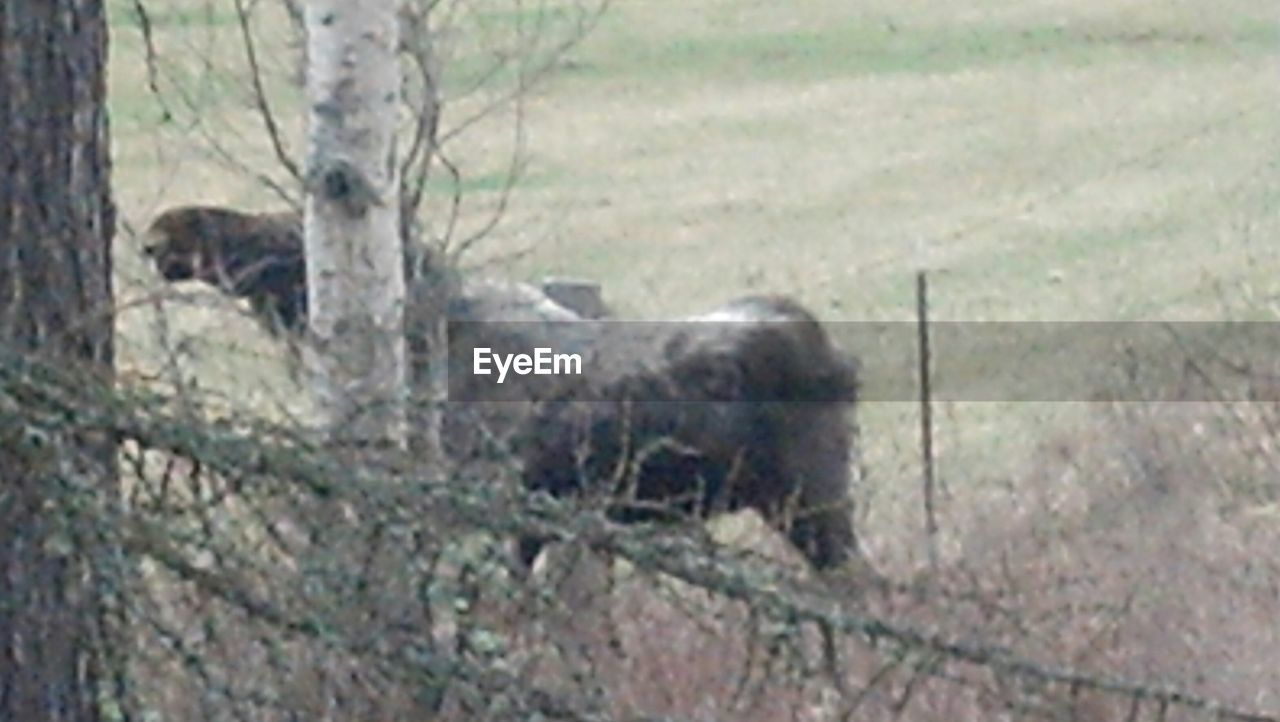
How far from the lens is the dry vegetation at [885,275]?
4668 millimetres

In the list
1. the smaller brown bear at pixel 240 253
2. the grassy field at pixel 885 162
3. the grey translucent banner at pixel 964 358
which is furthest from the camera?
the grassy field at pixel 885 162

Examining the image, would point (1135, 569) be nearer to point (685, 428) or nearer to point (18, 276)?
point (685, 428)

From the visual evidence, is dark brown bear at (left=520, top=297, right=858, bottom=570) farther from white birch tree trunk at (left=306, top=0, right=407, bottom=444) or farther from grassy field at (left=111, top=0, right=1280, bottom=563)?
white birch tree trunk at (left=306, top=0, right=407, bottom=444)

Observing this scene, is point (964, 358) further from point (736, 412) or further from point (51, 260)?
point (51, 260)

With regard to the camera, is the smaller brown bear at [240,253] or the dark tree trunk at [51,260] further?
the smaller brown bear at [240,253]

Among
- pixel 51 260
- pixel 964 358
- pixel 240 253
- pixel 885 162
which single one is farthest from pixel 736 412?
pixel 885 162

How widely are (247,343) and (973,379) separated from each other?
6.26m

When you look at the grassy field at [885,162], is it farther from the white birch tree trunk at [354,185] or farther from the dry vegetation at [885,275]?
the white birch tree trunk at [354,185]

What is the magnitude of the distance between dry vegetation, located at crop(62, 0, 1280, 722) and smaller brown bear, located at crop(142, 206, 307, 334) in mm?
198

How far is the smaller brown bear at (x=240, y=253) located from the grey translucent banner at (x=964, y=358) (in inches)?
24.4

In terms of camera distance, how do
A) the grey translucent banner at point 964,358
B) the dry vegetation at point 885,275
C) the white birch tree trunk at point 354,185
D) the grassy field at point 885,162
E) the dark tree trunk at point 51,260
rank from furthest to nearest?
the grassy field at point 885,162, the grey translucent banner at point 964,358, the white birch tree trunk at point 354,185, the dry vegetation at point 885,275, the dark tree trunk at point 51,260

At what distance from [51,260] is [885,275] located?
62.3 ft

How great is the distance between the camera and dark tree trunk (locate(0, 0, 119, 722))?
435cm

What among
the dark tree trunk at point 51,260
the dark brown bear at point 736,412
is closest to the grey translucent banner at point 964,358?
the dark brown bear at point 736,412
